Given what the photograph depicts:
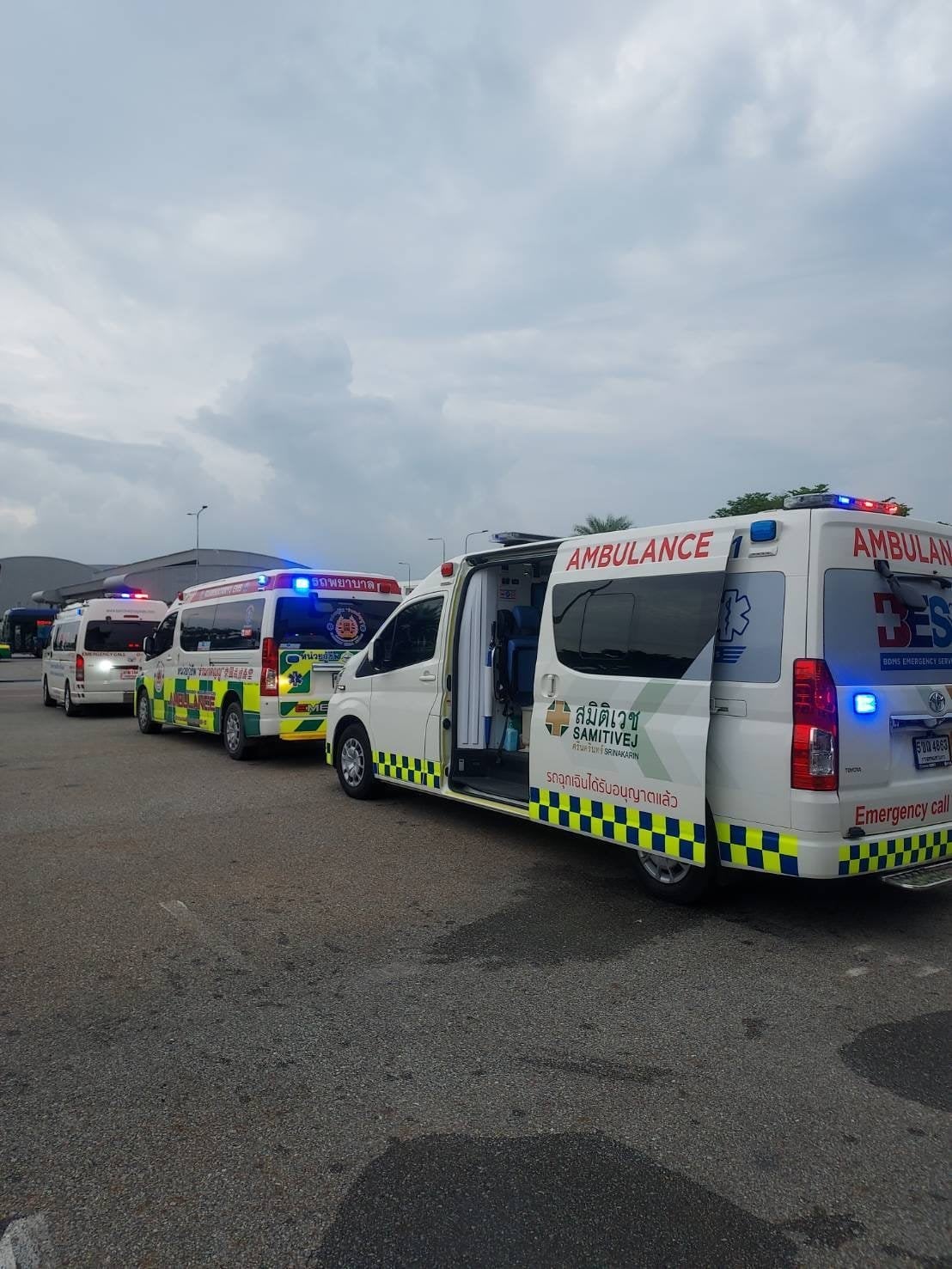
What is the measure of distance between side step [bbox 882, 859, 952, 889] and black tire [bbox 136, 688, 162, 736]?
1186 centimetres

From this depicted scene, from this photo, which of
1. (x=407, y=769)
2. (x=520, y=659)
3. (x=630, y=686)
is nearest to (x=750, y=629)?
(x=630, y=686)

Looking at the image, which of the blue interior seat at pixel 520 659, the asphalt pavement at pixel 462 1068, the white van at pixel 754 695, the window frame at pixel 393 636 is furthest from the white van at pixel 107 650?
the white van at pixel 754 695

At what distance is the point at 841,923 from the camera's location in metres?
5.07

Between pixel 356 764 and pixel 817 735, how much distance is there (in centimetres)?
509

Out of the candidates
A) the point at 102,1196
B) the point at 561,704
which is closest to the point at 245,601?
the point at 561,704

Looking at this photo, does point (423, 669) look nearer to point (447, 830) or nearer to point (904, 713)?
point (447, 830)

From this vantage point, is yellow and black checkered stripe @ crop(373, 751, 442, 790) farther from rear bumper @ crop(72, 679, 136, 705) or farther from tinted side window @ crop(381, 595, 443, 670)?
rear bumper @ crop(72, 679, 136, 705)

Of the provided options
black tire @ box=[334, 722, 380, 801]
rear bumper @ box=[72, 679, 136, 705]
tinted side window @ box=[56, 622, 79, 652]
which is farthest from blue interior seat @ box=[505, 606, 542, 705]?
tinted side window @ box=[56, 622, 79, 652]

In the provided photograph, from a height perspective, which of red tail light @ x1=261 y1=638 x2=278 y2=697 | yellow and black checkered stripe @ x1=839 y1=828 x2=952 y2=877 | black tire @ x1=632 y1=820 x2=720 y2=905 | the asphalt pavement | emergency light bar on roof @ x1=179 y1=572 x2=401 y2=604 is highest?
emergency light bar on roof @ x1=179 y1=572 x2=401 y2=604

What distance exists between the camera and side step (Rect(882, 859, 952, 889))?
4.64 metres

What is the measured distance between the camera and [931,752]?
5.02 m

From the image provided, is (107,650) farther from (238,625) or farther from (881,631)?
(881,631)

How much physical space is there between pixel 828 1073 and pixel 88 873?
475 centimetres

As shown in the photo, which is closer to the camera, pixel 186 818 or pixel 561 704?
pixel 561 704
